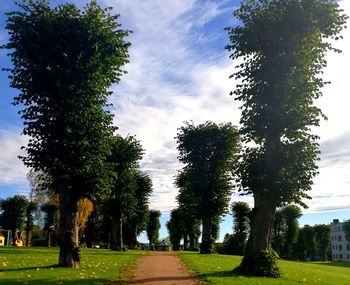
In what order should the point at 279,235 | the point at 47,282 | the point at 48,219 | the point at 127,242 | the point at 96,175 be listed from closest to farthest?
the point at 47,282 → the point at 96,175 → the point at 48,219 → the point at 127,242 → the point at 279,235

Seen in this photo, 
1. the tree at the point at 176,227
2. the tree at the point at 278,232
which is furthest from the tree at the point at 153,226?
the tree at the point at 278,232

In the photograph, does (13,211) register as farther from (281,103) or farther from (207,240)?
(281,103)

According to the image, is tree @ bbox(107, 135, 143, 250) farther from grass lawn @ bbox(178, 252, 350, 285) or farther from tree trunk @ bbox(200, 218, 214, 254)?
grass lawn @ bbox(178, 252, 350, 285)

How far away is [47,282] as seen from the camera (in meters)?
17.2

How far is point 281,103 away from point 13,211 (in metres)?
69.8

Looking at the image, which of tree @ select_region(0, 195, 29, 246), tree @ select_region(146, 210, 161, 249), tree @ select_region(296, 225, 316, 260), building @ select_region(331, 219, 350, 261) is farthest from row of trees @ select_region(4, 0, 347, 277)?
building @ select_region(331, 219, 350, 261)

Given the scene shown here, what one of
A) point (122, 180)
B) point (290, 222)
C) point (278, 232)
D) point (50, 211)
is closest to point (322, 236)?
point (290, 222)

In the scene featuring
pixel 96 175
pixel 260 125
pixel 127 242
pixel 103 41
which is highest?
pixel 103 41

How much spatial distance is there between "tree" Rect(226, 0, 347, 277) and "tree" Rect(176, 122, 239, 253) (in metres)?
27.9

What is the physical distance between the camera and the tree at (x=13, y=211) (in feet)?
269

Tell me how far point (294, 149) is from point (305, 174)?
169cm

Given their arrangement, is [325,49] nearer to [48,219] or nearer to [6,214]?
[48,219]

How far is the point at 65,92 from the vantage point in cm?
2480

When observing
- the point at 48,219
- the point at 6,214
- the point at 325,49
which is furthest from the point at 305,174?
the point at 6,214
